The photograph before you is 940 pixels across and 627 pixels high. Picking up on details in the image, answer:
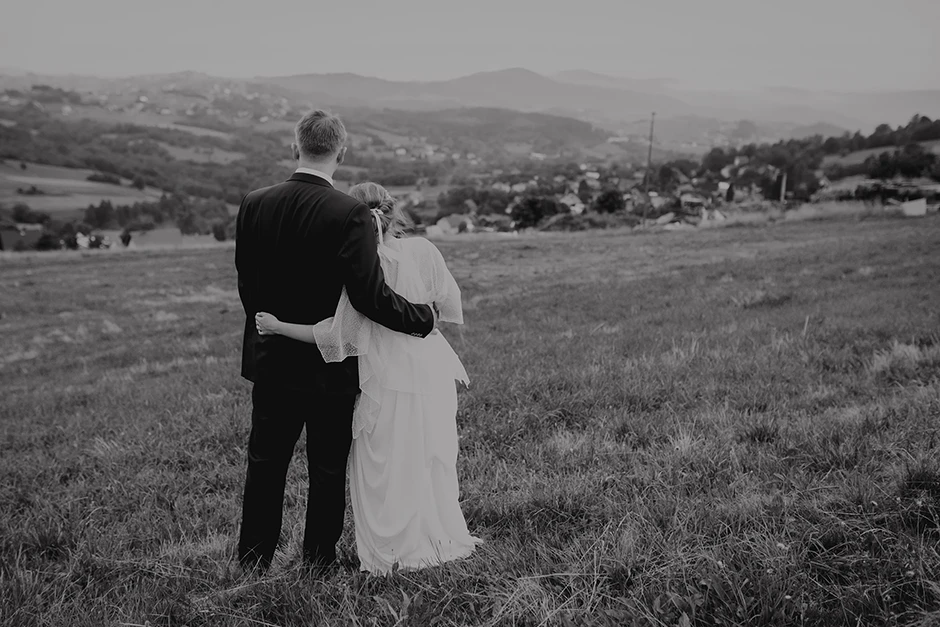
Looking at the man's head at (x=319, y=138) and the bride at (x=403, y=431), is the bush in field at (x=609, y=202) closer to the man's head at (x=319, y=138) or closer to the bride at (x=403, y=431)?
the bride at (x=403, y=431)

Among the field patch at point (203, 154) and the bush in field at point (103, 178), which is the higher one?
the field patch at point (203, 154)

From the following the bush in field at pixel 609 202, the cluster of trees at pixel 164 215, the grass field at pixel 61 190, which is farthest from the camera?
the grass field at pixel 61 190

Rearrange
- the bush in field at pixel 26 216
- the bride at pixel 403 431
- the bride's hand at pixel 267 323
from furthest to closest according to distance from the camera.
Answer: the bush in field at pixel 26 216 → the bride at pixel 403 431 → the bride's hand at pixel 267 323

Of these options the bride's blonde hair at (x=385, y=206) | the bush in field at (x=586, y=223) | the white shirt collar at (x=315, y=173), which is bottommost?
the bush in field at (x=586, y=223)

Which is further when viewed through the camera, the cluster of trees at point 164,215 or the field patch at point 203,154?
the field patch at point 203,154

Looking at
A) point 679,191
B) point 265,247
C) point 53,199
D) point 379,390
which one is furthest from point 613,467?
point 53,199

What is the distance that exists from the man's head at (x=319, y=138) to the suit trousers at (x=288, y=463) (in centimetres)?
132

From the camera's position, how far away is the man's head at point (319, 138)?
3221mm

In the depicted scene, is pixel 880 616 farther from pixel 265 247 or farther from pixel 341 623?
pixel 265 247

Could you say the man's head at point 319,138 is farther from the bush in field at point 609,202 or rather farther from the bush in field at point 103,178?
the bush in field at point 103,178

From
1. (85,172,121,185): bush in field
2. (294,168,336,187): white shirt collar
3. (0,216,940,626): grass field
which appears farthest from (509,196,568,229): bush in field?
(85,172,121,185): bush in field

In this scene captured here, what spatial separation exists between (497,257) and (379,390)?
81.6 ft

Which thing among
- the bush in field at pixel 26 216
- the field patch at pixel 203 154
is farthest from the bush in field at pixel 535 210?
the field patch at pixel 203 154

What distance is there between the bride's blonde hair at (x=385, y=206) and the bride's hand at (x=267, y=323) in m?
0.82
